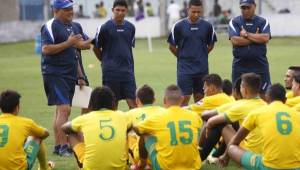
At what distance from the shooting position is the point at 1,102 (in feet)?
29.9

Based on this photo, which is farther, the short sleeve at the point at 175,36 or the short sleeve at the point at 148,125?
the short sleeve at the point at 175,36

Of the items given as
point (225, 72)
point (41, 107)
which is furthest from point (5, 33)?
point (41, 107)

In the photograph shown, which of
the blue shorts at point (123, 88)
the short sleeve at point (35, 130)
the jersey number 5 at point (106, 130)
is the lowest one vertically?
the blue shorts at point (123, 88)

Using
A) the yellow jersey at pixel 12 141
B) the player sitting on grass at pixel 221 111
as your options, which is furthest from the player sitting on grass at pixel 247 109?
the yellow jersey at pixel 12 141

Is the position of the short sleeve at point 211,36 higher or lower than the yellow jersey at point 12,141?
higher

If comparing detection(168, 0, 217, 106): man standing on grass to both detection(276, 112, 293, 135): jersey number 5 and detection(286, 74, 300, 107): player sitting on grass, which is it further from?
detection(276, 112, 293, 135): jersey number 5

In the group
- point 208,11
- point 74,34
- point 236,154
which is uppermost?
point 74,34

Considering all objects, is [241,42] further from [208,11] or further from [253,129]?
[208,11]

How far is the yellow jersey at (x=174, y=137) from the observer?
890cm

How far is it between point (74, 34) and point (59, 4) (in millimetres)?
458

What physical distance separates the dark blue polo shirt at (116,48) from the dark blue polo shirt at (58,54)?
2.25 ft

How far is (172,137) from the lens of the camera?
8.89 meters

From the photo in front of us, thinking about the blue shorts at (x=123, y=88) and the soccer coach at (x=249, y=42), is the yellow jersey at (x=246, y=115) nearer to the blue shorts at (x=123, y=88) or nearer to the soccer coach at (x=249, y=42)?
the soccer coach at (x=249, y=42)

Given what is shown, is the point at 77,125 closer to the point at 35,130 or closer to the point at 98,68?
the point at 35,130
